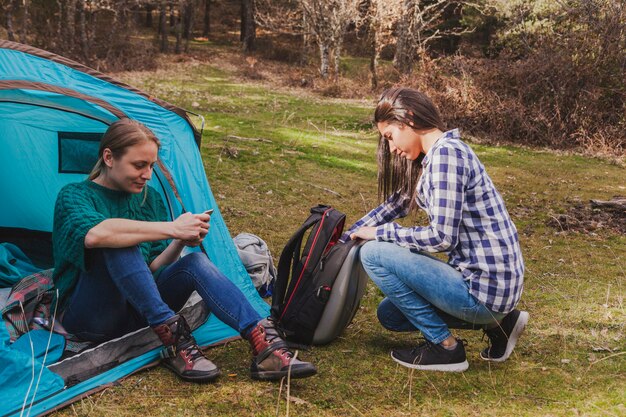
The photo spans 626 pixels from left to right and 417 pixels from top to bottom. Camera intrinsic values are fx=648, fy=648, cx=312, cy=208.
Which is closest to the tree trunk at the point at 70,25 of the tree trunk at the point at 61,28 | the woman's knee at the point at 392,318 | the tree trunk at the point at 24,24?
the tree trunk at the point at 61,28

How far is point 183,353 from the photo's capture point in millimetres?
2869

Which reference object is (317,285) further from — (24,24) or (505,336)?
(24,24)

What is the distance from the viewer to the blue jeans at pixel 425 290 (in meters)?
2.83

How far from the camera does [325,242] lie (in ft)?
10.4

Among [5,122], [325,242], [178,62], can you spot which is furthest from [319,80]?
[325,242]

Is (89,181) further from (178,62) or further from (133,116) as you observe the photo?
(178,62)

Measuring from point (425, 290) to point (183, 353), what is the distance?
A: 1.11 m

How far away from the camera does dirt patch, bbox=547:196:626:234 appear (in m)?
6.30

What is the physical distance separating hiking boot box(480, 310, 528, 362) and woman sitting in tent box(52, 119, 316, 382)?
3.23 ft

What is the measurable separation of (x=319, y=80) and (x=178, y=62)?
5399 millimetres

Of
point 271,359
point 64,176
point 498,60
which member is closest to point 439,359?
point 271,359

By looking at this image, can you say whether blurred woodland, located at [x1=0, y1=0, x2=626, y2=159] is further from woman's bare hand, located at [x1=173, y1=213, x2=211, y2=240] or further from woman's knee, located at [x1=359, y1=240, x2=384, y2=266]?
woman's bare hand, located at [x1=173, y1=213, x2=211, y2=240]

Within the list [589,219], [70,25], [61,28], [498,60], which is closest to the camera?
[589,219]

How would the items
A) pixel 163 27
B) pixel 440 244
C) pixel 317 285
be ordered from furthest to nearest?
pixel 163 27, pixel 317 285, pixel 440 244
